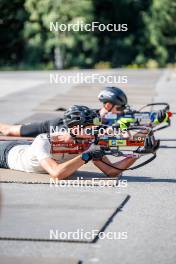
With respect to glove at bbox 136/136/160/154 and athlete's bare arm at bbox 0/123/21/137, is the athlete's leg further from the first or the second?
glove at bbox 136/136/160/154

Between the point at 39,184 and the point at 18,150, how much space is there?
64 centimetres

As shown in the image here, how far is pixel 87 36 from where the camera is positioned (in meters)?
61.4

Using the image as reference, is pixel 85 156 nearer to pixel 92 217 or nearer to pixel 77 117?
pixel 92 217

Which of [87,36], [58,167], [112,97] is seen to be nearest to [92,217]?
[58,167]

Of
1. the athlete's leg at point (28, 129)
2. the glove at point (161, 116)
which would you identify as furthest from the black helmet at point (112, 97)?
the athlete's leg at point (28, 129)

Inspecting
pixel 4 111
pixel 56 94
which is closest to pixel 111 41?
pixel 56 94

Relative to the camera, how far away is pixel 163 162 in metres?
12.4

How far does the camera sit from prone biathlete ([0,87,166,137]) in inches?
522

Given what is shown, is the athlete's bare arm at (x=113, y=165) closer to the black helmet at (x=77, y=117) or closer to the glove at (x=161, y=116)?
the black helmet at (x=77, y=117)

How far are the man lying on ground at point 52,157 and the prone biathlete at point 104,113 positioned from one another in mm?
1941

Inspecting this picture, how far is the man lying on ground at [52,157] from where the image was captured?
966 cm

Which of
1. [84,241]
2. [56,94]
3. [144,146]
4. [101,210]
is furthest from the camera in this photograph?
[56,94]

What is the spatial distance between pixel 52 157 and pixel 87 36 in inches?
2033

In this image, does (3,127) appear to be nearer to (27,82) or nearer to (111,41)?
(27,82)
